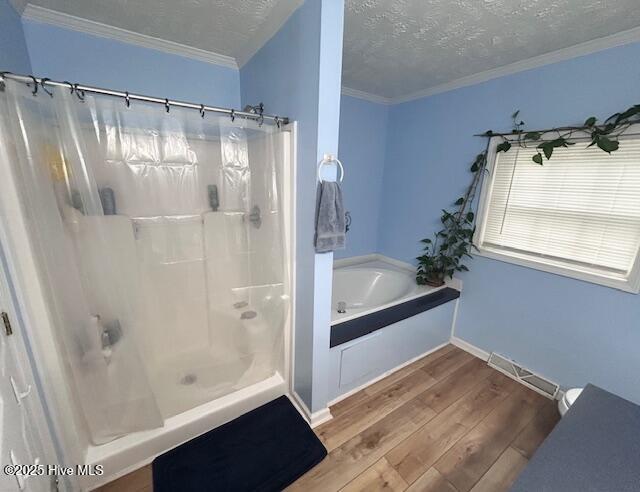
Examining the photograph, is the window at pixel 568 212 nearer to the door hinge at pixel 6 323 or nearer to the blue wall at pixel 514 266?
the blue wall at pixel 514 266

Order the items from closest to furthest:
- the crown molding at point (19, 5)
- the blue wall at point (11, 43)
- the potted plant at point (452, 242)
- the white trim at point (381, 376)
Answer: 1. the blue wall at point (11, 43)
2. the crown molding at point (19, 5)
3. the white trim at point (381, 376)
4. the potted plant at point (452, 242)

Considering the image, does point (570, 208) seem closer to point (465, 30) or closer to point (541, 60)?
point (541, 60)

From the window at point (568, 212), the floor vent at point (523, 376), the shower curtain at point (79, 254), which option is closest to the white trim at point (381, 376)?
the floor vent at point (523, 376)

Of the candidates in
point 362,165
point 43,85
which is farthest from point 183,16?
point 362,165

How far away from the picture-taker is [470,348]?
225cm

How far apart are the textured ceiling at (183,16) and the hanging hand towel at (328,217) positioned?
0.91 m

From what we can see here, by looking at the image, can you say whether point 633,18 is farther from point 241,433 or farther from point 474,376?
point 241,433

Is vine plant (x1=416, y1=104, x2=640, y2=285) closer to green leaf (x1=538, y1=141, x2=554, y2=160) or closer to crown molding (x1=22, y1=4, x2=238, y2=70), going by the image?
green leaf (x1=538, y1=141, x2=554, y2=160)

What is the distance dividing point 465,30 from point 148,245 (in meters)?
2.14

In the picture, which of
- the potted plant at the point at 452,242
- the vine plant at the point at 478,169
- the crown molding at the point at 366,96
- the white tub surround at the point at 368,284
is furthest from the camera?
the white tub surround at the point at 368,284

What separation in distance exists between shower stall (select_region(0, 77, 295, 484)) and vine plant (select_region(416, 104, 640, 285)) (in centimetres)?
153

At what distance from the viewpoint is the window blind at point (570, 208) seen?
148 centimetres

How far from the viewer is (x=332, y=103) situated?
1.19m

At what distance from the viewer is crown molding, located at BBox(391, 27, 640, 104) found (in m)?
1.38
